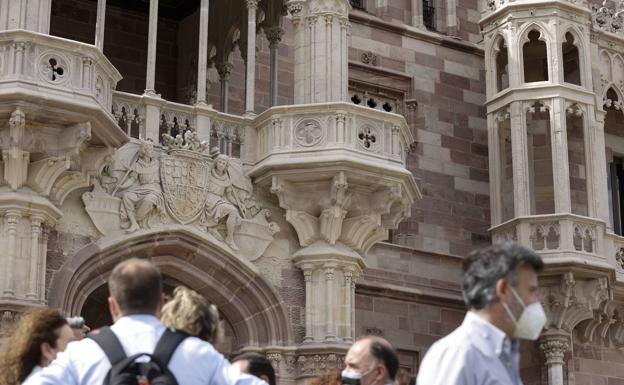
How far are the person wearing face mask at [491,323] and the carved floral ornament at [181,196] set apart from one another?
10485mm

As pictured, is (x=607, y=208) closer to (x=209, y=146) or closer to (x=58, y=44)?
(x=209, y=146)

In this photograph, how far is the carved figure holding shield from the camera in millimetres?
15789

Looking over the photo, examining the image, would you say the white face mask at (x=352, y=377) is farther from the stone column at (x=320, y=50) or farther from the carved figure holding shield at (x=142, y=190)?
the stone column at (x=320, y=50)

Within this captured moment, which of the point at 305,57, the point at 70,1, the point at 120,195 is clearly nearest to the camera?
the point at 120,195

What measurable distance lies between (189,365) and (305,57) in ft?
39.5

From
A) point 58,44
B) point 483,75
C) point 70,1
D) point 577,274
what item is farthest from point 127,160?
point 483,75

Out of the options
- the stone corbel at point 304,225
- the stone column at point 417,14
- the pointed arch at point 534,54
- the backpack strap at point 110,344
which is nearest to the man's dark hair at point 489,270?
the backpack strap at point 110,344

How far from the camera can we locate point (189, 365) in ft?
19.0

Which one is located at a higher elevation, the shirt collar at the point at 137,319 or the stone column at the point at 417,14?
the stone column at the point at 417,14

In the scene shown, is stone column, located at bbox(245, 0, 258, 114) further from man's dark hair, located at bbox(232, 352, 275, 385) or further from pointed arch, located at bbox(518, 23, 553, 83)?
man's dark hair, located at bbox(232, 352, 275, 385)

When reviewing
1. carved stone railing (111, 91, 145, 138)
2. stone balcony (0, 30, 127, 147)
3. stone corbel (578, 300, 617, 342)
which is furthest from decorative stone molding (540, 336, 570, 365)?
stone balcony (0, 30, 127, 147)

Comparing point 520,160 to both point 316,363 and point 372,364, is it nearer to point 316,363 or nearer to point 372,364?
point 316,363

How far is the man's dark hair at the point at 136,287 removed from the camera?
5.78m

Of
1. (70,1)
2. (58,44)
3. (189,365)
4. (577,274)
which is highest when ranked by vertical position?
(70,1)
